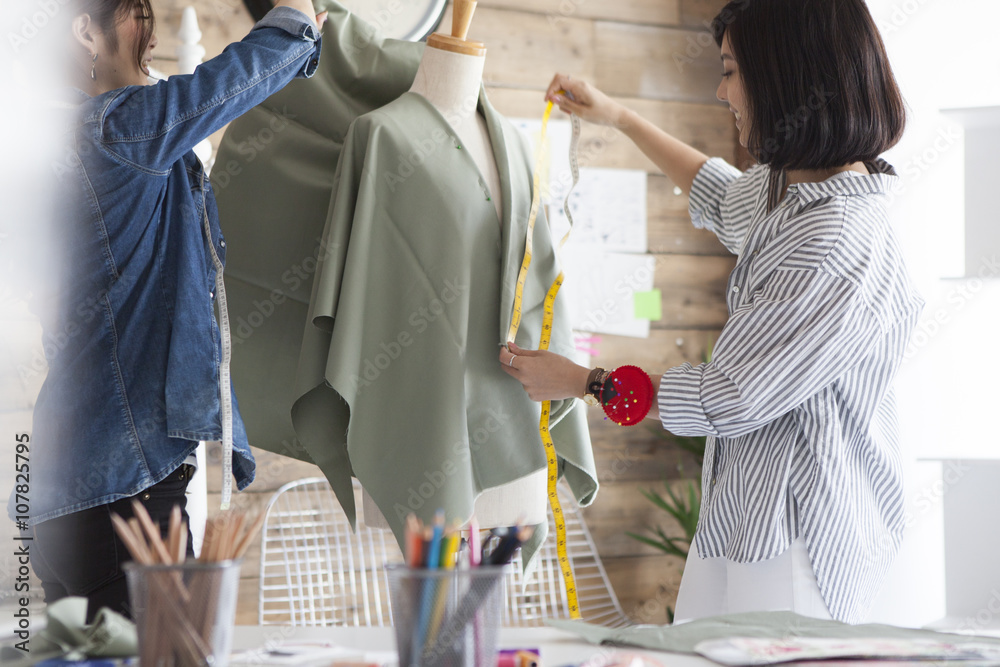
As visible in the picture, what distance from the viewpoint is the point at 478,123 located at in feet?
5.31

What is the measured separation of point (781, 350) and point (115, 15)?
1.03 meters

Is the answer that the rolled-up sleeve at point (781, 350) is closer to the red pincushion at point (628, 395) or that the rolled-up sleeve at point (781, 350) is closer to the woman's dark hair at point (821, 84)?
the red pincushion at point (628, 395)

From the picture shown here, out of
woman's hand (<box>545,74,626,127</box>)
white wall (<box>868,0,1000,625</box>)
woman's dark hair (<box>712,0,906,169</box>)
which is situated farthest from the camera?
white wall (<box>868,0,1000,625</box>)

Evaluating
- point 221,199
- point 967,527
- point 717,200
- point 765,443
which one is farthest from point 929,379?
point 221,199

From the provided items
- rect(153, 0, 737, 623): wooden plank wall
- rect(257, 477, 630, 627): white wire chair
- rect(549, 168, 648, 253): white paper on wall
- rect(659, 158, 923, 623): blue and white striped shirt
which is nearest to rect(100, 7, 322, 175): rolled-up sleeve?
rect(659, 158, 923, 623): blue and white striped shirt

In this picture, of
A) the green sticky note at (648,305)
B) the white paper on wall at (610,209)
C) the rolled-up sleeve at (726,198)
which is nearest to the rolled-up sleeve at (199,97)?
the rolled-up sleeve at (726,198)

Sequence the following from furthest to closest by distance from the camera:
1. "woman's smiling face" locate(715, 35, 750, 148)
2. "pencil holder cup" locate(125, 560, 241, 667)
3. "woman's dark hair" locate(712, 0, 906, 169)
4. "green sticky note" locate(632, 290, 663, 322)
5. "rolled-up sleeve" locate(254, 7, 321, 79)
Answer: "green sticky note" locate(632, 290, 663, 322), "woman's smiling face" locate(715, 35, 750, 148), "woman's dark hair" locate(712, 0, 906, 169), "rolled-up sleeve" locate(254, 7, 321, 79), "pencil holder cup" locate(125, 560, 241, 667)

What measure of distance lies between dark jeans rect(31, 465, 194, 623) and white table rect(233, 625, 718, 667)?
0.70 feet

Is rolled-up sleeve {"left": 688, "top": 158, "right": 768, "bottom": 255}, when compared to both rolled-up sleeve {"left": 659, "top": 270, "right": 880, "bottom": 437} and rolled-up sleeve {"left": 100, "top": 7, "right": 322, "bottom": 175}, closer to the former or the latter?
rolled-up sleeve {"left": 659, "top": 270, "right": 880, "bottom": 437}

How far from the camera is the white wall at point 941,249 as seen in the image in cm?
217

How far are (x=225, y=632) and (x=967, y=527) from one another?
2024 millimetres

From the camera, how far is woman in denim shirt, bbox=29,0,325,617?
1.06 metres

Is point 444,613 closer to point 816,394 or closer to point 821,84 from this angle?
point 816,394

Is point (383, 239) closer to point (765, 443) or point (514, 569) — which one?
point (765, 443)
